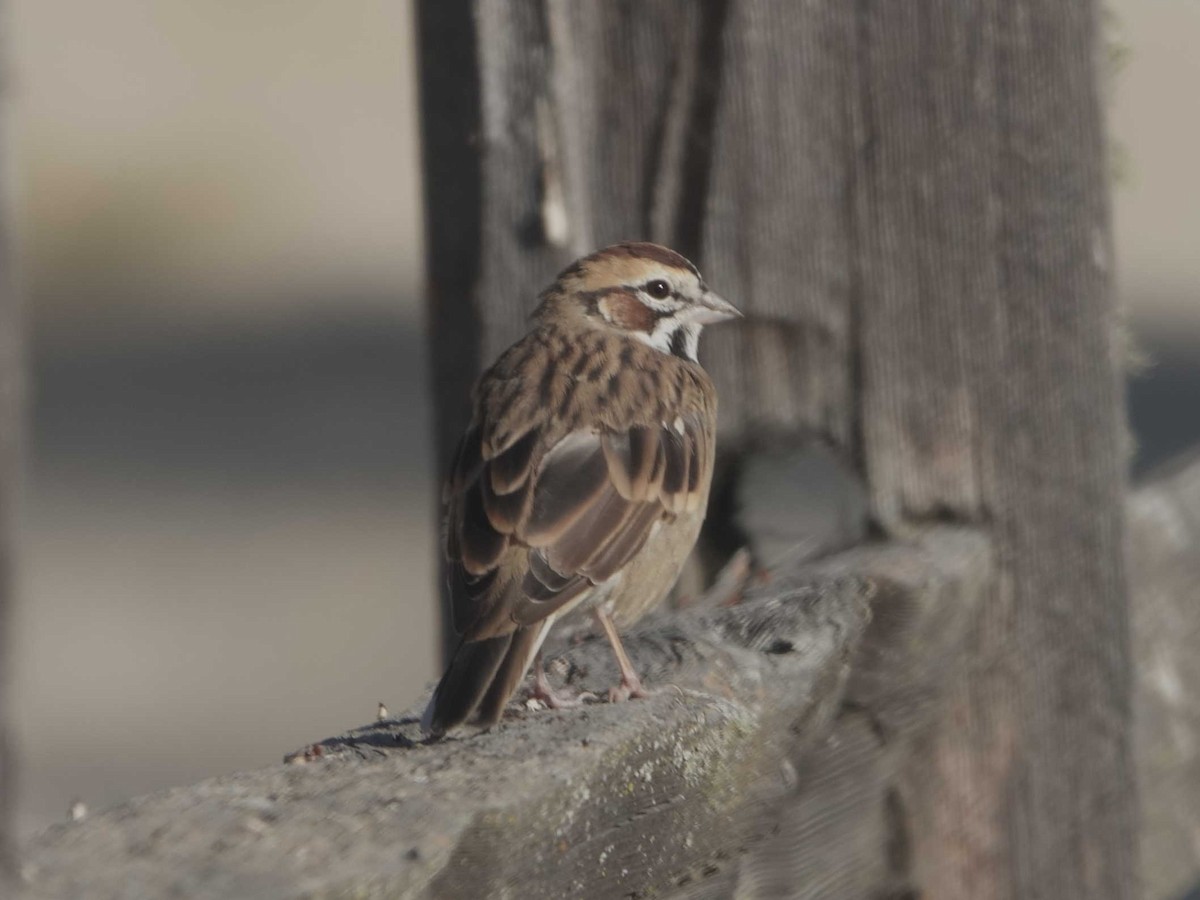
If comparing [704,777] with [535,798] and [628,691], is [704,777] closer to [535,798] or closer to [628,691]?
[628,691]

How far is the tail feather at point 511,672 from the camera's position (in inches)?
108

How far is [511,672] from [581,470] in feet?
2.42

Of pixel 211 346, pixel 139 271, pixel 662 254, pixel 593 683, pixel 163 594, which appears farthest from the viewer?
pixel 139 271

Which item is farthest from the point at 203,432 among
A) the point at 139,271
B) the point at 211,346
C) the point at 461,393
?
the point at 461,393

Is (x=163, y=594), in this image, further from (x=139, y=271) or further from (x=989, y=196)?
(x=989, y=196)

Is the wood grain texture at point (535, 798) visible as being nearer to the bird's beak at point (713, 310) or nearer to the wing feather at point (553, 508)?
the wing feather at point (553, 508)

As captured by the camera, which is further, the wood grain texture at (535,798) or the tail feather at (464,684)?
the tail feather at (464,684)

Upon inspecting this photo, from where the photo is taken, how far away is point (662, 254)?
12.1 feet

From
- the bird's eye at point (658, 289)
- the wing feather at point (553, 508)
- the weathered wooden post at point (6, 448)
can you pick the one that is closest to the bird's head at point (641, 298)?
the bird's eye at point (658, 289)

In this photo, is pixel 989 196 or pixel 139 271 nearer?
pixel 989 196

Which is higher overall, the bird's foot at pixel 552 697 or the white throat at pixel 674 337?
the white throat at pixel 674 337

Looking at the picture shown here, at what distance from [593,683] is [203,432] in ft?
41.0

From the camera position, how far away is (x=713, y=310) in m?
3.79

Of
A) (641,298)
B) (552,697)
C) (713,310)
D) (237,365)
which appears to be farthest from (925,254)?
(237,365)
